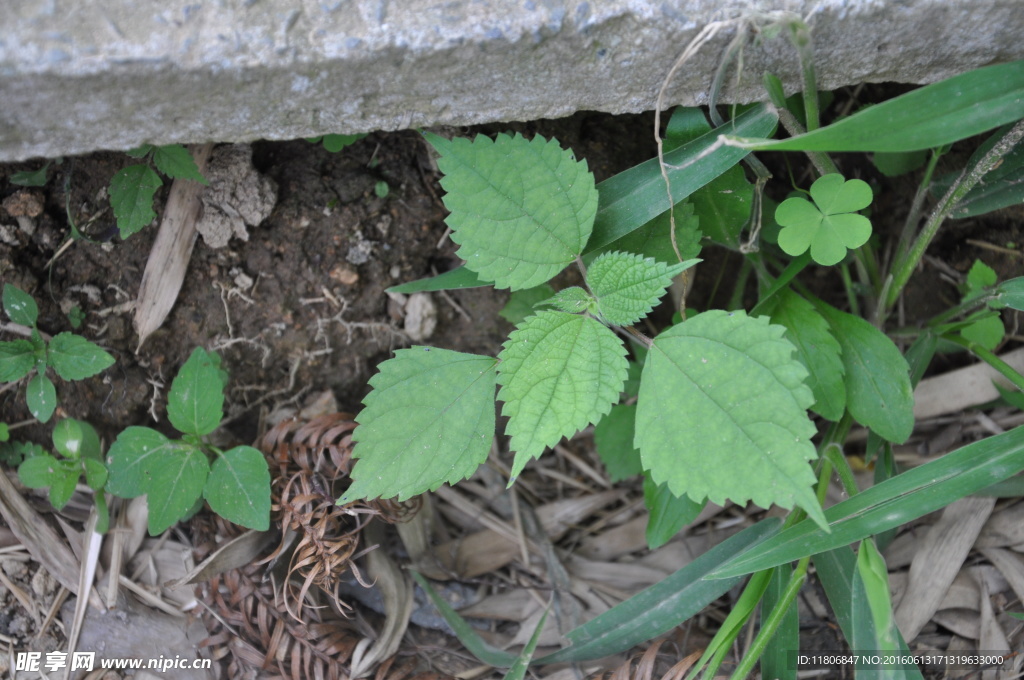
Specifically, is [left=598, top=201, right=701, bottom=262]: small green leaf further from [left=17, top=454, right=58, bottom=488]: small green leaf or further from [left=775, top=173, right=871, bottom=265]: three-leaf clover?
[left=17, top=454, right=58, bottom=488]: small green leaf

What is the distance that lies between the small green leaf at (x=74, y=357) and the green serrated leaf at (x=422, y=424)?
603 mm

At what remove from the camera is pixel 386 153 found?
1638 mm

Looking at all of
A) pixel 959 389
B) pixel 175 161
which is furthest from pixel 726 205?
pixel 175 161

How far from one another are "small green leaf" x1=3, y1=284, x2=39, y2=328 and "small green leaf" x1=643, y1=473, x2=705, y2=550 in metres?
1.41

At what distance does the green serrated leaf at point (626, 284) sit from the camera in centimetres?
126

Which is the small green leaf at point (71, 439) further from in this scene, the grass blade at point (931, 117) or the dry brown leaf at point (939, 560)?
the dry brown leaf at point (939, 560)

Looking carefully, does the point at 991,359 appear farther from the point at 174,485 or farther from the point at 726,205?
the point at 174,485

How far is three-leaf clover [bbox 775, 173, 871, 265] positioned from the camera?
4.60ft

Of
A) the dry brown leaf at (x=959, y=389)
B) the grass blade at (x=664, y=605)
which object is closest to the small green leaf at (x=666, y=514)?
the grass blade at (x=664, y=605)

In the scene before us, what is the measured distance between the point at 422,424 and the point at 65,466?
846 millimetres

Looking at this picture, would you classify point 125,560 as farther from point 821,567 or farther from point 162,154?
point 821,567

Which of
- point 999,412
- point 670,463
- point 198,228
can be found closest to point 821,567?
point 670,463

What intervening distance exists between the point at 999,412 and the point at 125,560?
2270 mm

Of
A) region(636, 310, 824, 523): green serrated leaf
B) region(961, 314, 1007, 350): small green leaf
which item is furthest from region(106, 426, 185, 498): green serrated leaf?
region(961, 314, 1007, 350): small green leaf
